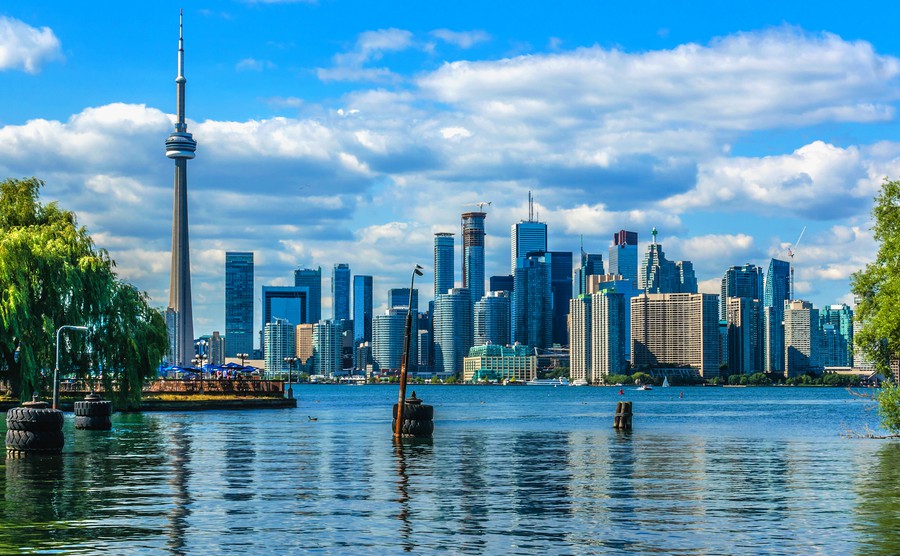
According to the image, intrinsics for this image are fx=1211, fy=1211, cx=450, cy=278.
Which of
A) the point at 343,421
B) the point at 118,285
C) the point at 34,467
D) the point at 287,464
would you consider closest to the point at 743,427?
the point at 343,421

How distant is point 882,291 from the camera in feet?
172

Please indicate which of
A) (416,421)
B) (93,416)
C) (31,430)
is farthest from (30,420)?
(416,421)

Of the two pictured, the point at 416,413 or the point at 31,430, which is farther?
the point at 416,413

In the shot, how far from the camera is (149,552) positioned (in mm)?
23547

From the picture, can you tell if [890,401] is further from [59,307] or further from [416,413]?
[59,307]

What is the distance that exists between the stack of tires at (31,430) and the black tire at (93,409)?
20144 millimetres

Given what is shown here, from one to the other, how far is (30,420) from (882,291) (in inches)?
1401

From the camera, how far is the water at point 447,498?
2522 centimetres

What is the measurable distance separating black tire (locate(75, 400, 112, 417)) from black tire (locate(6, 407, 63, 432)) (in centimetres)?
2028

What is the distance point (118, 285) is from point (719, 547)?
5983 centimetres

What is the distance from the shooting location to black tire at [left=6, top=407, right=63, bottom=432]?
45781mm

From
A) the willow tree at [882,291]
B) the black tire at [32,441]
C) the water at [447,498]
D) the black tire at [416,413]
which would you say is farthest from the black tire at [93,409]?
the willow tree at [882,291]

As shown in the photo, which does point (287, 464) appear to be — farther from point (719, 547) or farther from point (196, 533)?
point (719, 547)

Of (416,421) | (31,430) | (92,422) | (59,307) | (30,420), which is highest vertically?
(59,307)
